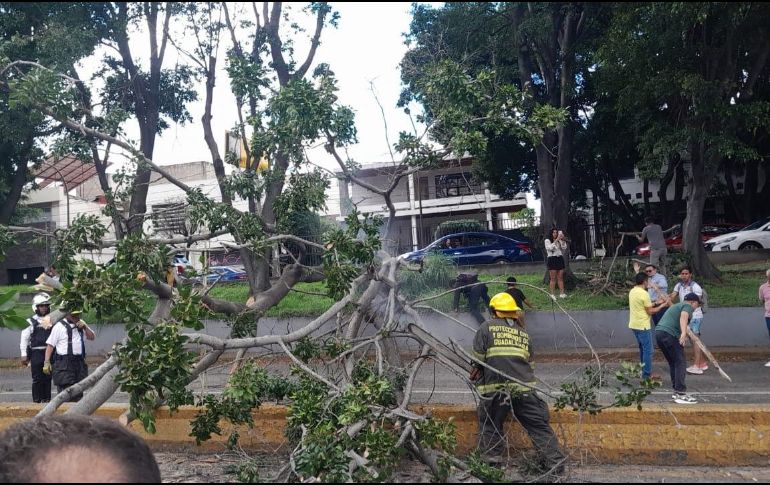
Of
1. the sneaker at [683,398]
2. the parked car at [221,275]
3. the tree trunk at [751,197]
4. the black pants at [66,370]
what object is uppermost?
the tree trunk at [751,197]

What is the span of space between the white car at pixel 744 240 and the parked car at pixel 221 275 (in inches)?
647

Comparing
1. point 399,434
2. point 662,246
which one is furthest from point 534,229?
point 399,434

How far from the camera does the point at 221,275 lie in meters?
7.54

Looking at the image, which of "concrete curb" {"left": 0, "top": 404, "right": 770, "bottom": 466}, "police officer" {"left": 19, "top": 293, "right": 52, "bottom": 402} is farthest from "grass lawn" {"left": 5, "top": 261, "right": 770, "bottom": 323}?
"concrete curb" {"left": 0, "top": 404, "right": 770, "bottom": 466}

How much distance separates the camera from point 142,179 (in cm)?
819

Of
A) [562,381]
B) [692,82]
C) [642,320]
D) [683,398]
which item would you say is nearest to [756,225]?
[692,82]

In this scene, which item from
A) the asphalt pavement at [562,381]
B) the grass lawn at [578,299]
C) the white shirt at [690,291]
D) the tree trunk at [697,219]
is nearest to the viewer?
the asphalt pavement at [562,381]

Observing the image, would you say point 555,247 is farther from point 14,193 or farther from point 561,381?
point 14,193

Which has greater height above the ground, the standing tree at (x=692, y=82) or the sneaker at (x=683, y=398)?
the standing tree at (x=692, y=82)

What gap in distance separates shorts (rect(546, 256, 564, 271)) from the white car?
31.4 ft

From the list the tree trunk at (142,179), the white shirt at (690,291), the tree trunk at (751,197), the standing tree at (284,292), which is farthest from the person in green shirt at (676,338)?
the tree trunk at (751,197)

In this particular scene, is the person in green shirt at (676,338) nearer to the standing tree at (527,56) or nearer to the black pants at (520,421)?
the standing tree at (527,56)

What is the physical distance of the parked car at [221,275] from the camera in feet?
23.9

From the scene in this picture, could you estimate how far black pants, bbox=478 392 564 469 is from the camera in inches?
205
